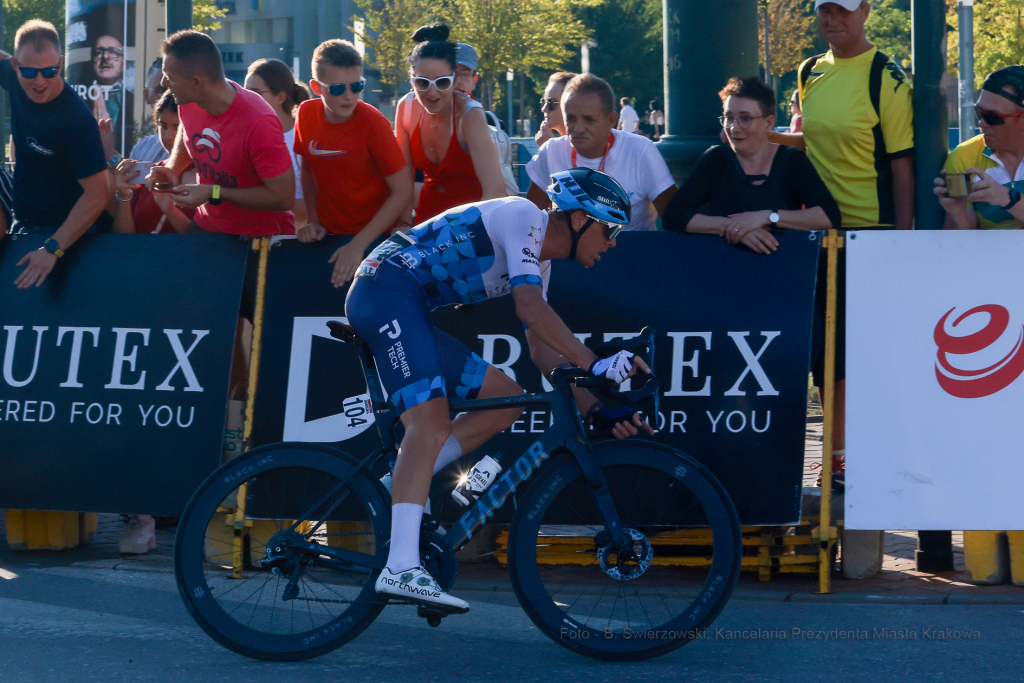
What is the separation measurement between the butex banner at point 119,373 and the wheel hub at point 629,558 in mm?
2054

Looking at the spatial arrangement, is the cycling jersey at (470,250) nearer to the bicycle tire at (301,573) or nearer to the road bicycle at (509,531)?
the road bicycle at (509,531)

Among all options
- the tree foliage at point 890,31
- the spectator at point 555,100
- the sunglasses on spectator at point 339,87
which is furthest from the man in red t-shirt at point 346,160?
the tree foliage at point 890,31

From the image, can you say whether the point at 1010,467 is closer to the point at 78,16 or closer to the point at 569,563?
the point at 569,563

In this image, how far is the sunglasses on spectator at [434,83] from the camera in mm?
5402

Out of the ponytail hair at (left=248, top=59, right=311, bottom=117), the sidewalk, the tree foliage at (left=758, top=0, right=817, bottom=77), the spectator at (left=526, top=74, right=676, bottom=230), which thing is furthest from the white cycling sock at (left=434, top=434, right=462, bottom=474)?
the tree foliage at (left=758, top=0, right=817, bottom=77)

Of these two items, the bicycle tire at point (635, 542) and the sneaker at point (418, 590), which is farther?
the bicycle tire at point (635, 542)

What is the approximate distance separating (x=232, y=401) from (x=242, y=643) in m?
1.59

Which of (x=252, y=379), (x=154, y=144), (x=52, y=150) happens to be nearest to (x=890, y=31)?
(x=154, y=144)

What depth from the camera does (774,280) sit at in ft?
16.8

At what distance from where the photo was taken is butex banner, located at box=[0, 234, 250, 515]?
5363 millimetres

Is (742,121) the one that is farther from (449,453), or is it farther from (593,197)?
(449,453)

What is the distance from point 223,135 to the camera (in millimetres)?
5516

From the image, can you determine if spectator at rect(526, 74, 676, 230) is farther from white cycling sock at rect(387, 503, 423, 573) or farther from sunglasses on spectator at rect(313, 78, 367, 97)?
white cycling sock at rect(387, 503, 423, 573)

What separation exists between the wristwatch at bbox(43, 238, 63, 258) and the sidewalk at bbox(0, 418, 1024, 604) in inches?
57.3
